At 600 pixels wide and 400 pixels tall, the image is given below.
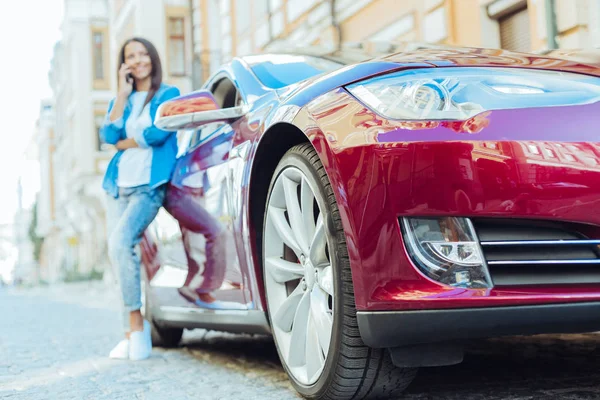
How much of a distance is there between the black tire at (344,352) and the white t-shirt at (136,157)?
196cm

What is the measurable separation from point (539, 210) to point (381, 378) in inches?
28.1

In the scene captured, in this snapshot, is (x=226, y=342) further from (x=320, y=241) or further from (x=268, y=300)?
(x=320, y=241)

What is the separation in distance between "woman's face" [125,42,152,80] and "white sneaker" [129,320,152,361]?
4.68 feet

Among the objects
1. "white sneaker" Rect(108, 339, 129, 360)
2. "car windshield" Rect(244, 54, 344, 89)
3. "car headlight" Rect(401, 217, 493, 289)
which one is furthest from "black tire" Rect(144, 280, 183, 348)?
"car headlight" Rect(401, 217, 493, 289)

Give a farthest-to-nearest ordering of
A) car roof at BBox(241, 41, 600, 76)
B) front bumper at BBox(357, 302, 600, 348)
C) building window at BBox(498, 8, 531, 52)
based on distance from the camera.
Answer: building window at BBox(498, 8, 531, 52), car roof at BBox(241, 41, 600, 76), front bumper at BBox(357, 302, 600, 348)

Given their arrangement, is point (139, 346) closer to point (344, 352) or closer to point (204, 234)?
point (204, 234)

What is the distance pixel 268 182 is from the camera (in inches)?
126

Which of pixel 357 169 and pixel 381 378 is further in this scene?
pixel 381 378

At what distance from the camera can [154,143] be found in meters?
4.49

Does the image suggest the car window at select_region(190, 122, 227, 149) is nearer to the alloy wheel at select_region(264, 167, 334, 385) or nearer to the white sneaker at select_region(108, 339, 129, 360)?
the alloy wheel at select_region(264, 167, 334, 385)

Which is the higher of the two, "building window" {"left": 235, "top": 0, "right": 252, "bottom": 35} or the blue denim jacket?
"building window" {"left": 235, "top": 0, "right": 252, "bottom": 35}

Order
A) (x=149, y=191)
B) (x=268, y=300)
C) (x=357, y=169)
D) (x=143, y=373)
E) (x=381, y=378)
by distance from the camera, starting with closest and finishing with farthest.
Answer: (x=357, y=169) < (x=381, y=378) < (x=268, y=300) < (x=143, y=373) < (x=149, y=191)

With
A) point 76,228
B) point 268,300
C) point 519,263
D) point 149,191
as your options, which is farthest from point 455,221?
point 76,228

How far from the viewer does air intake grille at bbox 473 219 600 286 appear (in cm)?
229
